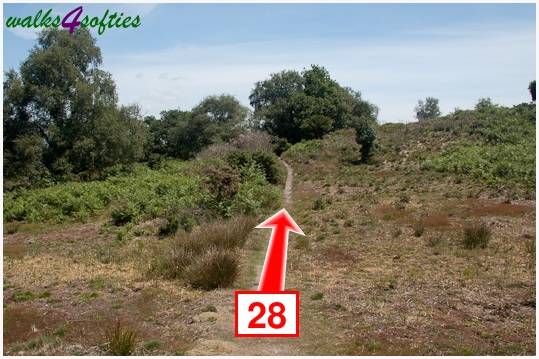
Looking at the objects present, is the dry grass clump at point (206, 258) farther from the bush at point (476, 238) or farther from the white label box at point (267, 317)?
the bush at point (476, 238)

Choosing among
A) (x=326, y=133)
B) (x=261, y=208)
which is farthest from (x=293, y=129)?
(x=261, y=208)

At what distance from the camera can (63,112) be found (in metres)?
38.2

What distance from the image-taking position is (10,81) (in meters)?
36.9

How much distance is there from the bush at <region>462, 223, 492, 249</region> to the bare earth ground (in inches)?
12.4

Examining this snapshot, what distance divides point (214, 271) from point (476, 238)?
24.1 feet

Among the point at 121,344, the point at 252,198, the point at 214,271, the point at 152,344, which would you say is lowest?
the point at 152,344

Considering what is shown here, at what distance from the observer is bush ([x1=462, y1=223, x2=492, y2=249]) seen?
14.2 m

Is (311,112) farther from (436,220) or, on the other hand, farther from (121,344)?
(121,344)

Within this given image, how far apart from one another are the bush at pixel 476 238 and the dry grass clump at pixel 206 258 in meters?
5.79

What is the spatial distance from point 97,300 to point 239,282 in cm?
278

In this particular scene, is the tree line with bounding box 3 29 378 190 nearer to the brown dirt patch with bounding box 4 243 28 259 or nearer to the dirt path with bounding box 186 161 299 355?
the brown dirt patch with bounding box 4 243 28 259

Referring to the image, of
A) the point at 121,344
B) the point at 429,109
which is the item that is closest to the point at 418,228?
the point at 121,344

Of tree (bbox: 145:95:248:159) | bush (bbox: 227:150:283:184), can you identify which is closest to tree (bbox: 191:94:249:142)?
tree (bbox: 145:95:248:159)

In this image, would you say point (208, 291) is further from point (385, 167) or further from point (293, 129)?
point (293, 129)
